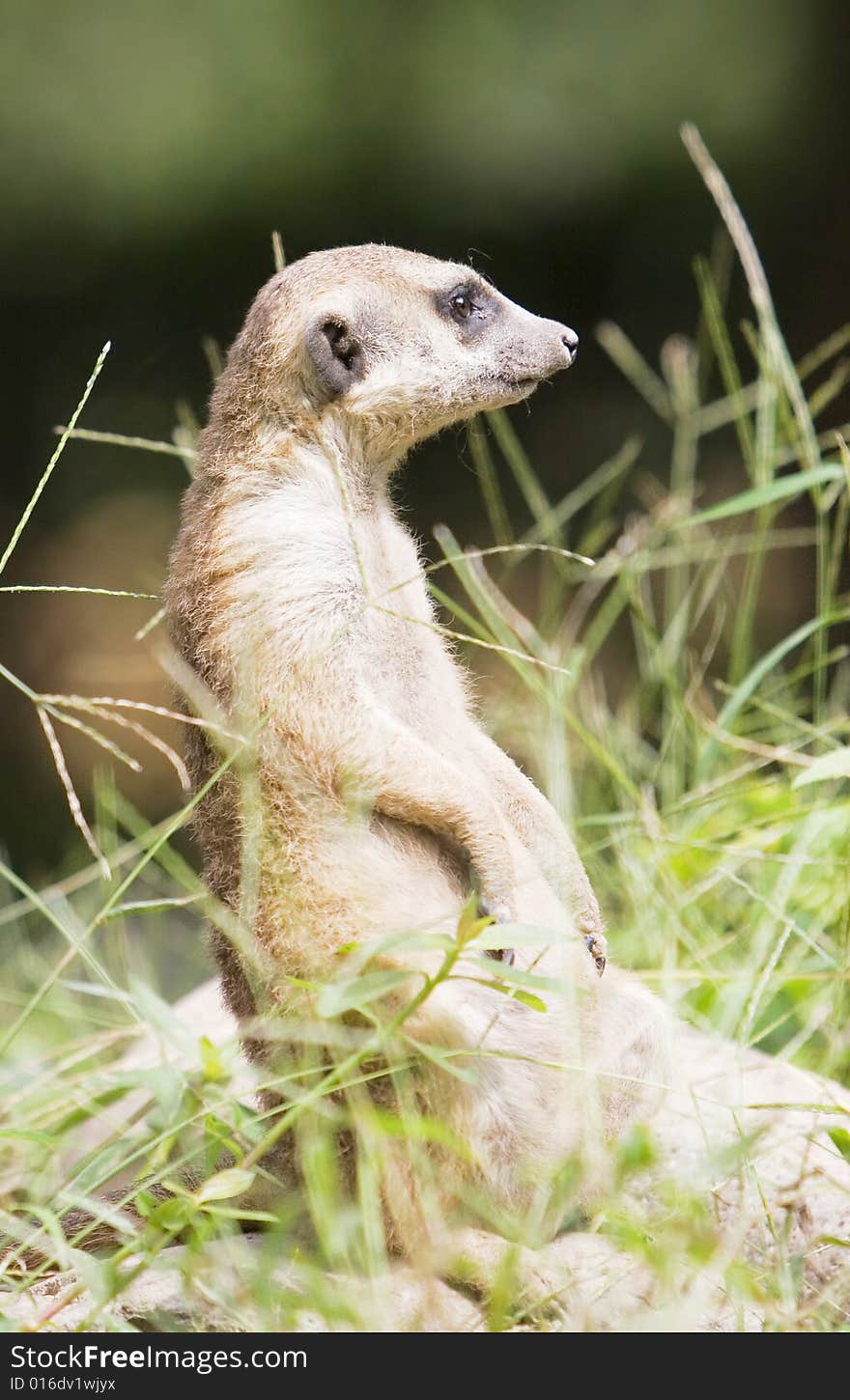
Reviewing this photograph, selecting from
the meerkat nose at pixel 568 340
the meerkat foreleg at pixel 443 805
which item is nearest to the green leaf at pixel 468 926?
the meerkat foreleg at pixel 443 805

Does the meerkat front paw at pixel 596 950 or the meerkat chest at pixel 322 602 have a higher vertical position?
the meerkat chest at pixel 322 602

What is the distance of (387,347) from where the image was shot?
2320 mm

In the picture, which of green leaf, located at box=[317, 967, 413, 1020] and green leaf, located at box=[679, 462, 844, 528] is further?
green leaf, located at box=[679, 462, 844, 528]

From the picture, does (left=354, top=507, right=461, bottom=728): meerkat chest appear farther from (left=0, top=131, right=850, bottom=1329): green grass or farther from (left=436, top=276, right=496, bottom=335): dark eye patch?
(left=436, top=276, right=496, bottom=335): dark eye patch

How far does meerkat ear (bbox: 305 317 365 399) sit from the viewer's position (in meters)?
2.23

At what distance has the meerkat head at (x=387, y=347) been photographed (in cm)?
224

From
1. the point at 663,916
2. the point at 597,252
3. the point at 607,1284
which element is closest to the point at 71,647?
the point at 597,252

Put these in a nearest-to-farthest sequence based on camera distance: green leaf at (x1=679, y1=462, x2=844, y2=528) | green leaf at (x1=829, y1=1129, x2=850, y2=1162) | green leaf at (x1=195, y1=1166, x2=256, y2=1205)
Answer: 1. green leaf at (x1=195, y1=1166, x2=256, y2=1205)
2. green leaf at (x1=829, y1=1129, x2=850, y2=1162)
3. green leaf at (x1=679, y1=462, x2=844, y2=528)

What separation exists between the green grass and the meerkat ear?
34cm

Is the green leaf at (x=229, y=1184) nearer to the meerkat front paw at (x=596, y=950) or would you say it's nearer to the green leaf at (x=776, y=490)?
the meerkat front paw at (x=596, y=950)

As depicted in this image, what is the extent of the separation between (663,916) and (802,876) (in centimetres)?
25

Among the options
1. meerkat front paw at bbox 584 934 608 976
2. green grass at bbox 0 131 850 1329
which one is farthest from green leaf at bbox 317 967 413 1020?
meerkat front paw at bbox 584 934 608 976

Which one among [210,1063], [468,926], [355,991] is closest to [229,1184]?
[210,1063]

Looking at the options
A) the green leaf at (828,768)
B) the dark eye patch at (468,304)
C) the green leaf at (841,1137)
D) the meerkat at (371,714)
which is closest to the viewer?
the green leaf at (841,1137)
